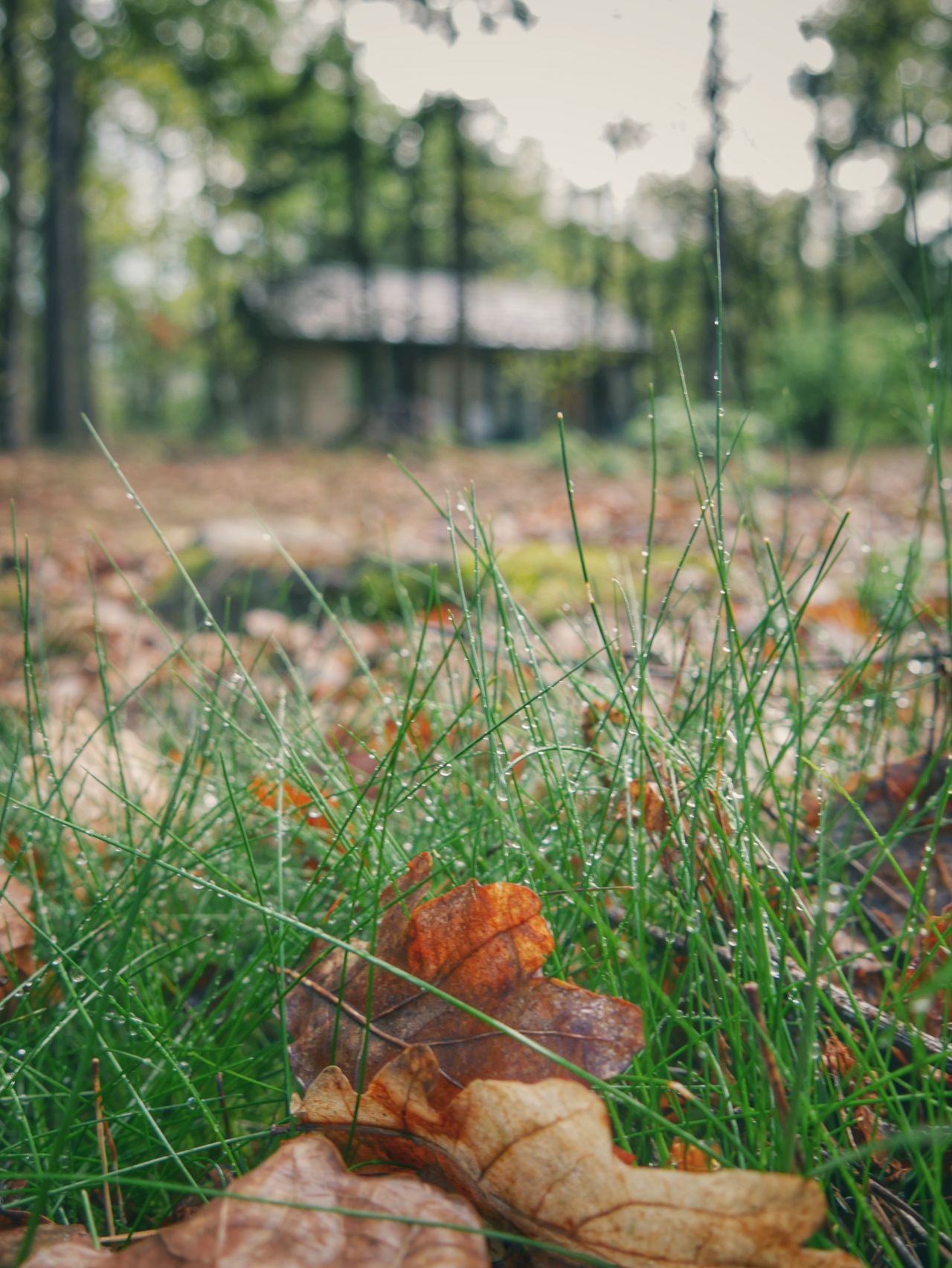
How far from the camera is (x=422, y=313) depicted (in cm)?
2184

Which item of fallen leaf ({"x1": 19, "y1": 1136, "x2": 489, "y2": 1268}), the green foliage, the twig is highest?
the green foliage

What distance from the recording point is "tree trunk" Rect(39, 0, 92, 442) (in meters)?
12.3

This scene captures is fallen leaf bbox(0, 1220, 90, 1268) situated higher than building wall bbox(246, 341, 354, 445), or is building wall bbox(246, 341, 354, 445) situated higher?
building wall bbox(246, 341, 354, 445)

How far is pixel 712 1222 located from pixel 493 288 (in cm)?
2668

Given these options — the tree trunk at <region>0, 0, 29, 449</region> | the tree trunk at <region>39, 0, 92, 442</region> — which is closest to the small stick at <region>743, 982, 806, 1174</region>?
the tree trunk at <region>0, 0, 29, 449</region>

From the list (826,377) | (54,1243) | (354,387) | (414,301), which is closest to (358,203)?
(414,301)

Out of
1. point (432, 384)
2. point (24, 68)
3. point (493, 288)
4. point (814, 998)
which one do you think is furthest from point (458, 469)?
point (493, 288)

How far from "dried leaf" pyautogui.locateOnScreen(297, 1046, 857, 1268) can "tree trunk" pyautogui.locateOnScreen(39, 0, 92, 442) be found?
13.1 m

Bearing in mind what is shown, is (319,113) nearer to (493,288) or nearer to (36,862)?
(493,288)

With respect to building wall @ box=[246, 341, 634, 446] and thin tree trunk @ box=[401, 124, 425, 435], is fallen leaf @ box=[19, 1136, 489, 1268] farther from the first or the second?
building wall @ box=[246, 341, 634, 446]

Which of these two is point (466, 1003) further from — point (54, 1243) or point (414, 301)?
point (414, 301)

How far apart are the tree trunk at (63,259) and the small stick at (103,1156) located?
1290cm

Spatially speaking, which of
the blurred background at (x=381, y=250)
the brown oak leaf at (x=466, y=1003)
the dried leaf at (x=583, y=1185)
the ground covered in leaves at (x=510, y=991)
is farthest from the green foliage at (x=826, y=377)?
the dried leaf at (x=583, y=1185)

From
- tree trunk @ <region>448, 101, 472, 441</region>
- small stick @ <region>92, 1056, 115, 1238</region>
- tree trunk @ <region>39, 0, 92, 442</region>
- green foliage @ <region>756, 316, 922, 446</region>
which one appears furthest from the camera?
tree trunk @ <region>448, 101, 472, 441</region>
